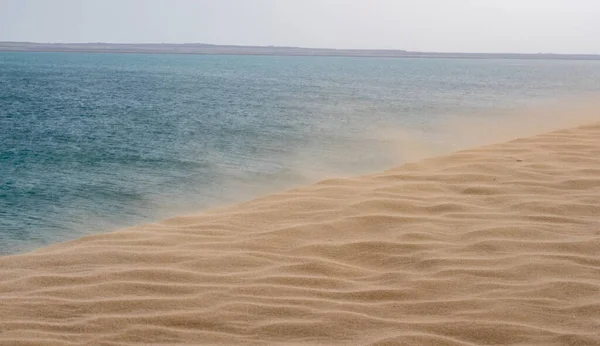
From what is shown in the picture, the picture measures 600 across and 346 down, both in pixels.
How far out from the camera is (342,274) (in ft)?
14.2

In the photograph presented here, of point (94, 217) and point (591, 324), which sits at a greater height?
point (591, 324)

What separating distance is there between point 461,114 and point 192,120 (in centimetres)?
985

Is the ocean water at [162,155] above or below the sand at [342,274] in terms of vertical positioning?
below

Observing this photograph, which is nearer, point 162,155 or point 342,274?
point 342,274

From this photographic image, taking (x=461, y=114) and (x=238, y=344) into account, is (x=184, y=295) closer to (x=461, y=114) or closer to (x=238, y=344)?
(x=238, y=344)

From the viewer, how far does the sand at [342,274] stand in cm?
352

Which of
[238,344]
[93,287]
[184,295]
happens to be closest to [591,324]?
[238,344]

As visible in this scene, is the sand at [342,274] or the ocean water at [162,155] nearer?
the sand at [342,274]

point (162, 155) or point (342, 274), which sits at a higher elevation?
point (342, 274)

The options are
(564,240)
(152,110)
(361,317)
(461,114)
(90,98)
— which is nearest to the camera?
(361,317)

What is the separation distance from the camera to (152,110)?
95.7ft

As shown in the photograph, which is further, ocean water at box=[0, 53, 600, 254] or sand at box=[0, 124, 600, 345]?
ocean water at box=[0, 53, 600, 254]

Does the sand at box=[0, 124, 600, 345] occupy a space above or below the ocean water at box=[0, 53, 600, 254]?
above

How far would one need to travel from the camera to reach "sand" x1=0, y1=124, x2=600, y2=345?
11.5 ft
